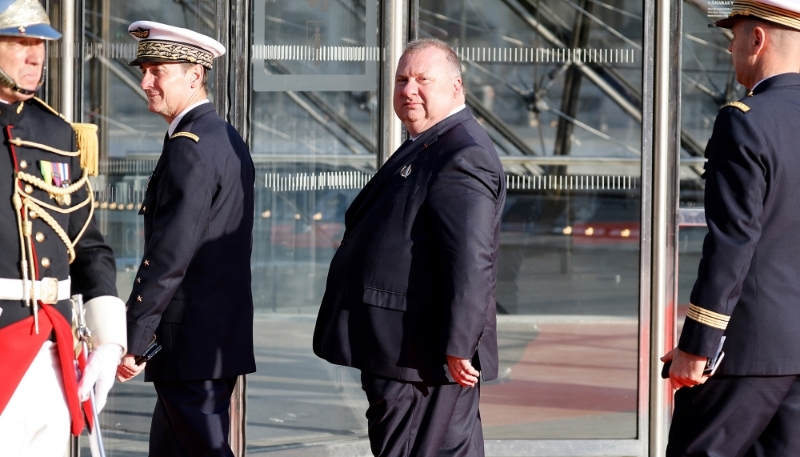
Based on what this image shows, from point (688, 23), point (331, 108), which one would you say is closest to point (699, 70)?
point (688, 23)

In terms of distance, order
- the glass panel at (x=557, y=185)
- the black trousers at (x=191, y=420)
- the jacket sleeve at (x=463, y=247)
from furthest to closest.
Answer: the glass panel at (x=557, y=185), the black trousers at (x=191, y=420), the jacket sleeve at (x=463, y=247)

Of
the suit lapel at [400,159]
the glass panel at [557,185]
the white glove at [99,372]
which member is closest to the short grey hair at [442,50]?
the suit lapel at [400,159]

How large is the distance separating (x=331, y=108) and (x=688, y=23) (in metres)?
1.51

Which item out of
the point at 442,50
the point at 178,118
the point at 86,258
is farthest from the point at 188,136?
the point at 86,258

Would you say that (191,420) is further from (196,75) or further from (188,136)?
(196,75)

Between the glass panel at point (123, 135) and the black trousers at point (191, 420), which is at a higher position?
the glass panel at point (123, 135)

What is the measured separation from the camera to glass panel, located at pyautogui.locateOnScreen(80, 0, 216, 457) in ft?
14.0

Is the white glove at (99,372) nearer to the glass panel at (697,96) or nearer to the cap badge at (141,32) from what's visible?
the cap badge at (141,32)

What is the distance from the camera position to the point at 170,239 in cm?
324

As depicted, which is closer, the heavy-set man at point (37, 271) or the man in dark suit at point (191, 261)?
the heavy-set man at point (37, 271)

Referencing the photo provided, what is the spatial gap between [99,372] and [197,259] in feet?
3.19

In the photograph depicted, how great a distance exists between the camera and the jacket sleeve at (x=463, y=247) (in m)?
2.98

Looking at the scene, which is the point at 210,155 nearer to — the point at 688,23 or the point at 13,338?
the point at 13,338

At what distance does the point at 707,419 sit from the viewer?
286 centimetres
